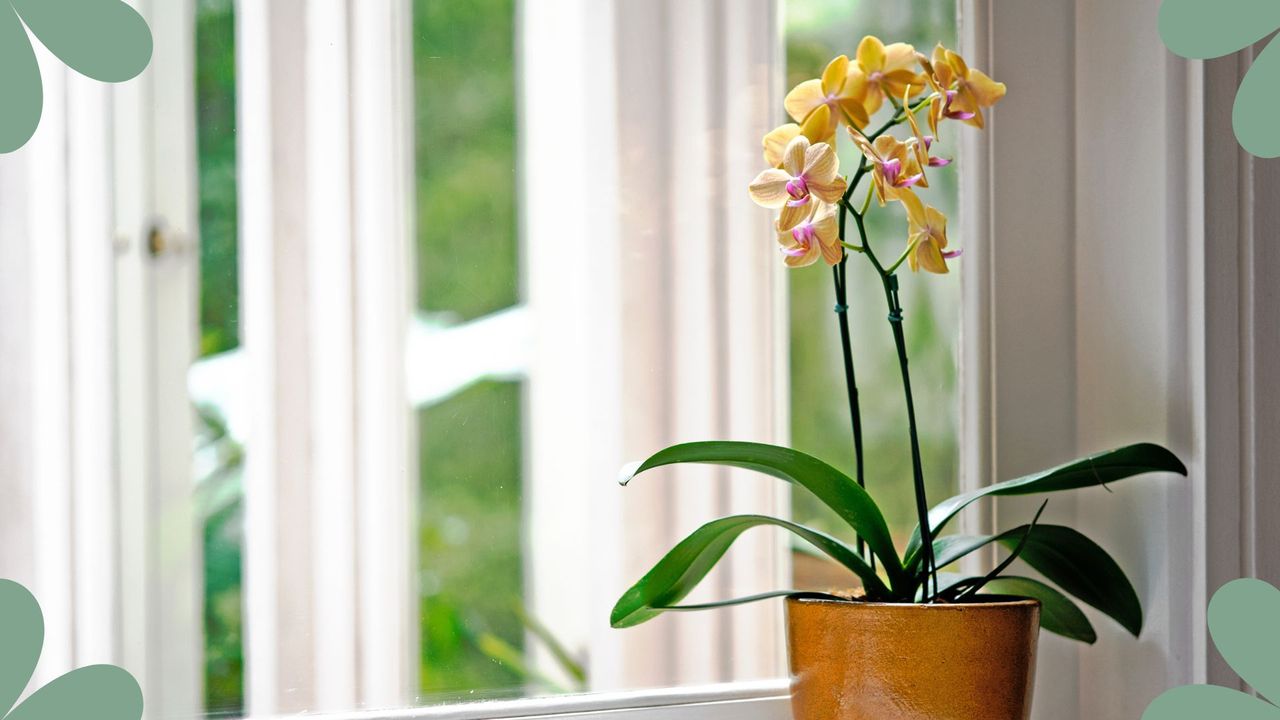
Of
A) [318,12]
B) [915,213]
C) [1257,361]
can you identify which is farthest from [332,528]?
[1257,361]

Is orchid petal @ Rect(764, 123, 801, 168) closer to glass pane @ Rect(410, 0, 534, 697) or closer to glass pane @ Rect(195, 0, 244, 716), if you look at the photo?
glass pane @ Rect(410, 0, 534, 697)

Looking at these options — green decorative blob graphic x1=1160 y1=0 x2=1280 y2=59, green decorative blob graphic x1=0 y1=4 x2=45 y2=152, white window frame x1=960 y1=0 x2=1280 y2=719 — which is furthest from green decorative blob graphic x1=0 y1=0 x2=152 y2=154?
green decorative blob graphic x1=1160 y1=0 x2=1280 y2=59

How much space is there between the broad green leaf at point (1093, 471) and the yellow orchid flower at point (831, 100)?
0.97 ft

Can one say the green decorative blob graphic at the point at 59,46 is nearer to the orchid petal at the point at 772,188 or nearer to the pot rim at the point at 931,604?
the orchid petal at the point at 772,188

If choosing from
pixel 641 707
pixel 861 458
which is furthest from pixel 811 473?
pixel 641 707

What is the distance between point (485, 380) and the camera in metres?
0.87

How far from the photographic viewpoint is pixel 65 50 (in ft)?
2.58

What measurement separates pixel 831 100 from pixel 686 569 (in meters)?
0.37

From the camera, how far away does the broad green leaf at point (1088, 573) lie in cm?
79

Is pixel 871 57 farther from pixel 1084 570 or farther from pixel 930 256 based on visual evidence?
pixel 1084 570

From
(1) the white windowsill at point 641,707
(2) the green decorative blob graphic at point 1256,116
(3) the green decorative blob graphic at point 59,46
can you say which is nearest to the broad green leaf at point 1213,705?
(1) the white windowsill at point 641,707

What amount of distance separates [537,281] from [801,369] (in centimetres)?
25

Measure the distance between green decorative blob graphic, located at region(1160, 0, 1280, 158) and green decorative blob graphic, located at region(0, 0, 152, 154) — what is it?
32.7 inches

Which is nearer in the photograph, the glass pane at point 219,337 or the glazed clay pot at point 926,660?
the glazed clay pot at point 926,660
